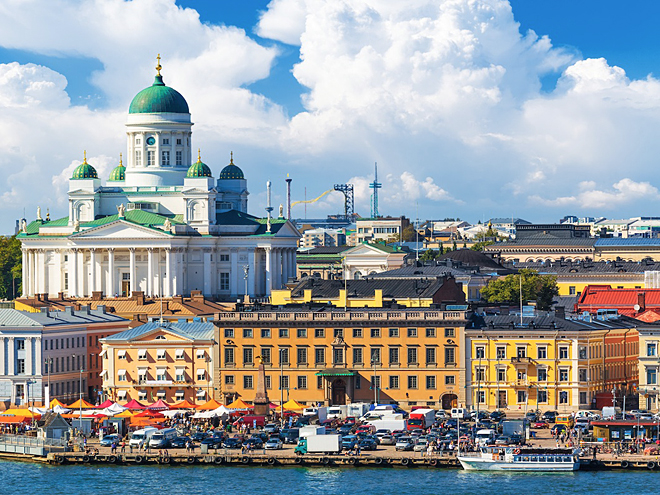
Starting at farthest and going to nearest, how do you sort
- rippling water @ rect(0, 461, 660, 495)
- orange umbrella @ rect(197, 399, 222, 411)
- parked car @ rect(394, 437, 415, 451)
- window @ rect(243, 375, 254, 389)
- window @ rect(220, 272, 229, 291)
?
window @ rect(220, 272, 229, 291)
window @ rect(243, 375, 254, 389)
orange umbrella @ rect(197, 399, 222, 411)
parked car @ rect(394, 437, 415, 451)
rippling water @ rect(0, 461, 660, 495)

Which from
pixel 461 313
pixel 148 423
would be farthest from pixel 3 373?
pixel 461 313

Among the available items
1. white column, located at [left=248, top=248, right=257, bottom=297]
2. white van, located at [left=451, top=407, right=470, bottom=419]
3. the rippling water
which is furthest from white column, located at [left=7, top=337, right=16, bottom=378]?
white column, located at [left=248, top=248, right=257, bottom=297]

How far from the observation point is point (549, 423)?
10900 cm

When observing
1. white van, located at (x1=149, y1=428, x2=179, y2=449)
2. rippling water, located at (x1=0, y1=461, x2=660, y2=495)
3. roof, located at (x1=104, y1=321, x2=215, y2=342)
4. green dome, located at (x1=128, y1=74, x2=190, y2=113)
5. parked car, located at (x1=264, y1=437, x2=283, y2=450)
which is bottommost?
rippling water, located at (x1=0, y1=461, x2=660, y2=495)

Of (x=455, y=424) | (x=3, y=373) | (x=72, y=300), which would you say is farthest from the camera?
(x=72, y=300)

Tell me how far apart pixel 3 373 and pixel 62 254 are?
63706 mm

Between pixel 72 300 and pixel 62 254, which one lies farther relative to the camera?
pixel 62 254

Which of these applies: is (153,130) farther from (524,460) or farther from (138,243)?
(524,460)

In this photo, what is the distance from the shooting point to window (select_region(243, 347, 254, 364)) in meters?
118

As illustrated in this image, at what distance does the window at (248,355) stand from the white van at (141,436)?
1404cm

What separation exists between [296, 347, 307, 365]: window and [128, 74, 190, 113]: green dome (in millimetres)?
76725

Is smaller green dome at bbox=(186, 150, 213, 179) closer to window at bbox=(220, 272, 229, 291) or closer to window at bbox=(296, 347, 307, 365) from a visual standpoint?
window at bbox=(220, 272, 229, 291)

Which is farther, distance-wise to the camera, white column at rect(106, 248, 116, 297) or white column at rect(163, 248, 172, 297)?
white column at rect(106, 248, 116, 297)

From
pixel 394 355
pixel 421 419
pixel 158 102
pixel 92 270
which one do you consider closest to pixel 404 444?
pixel 421 419
